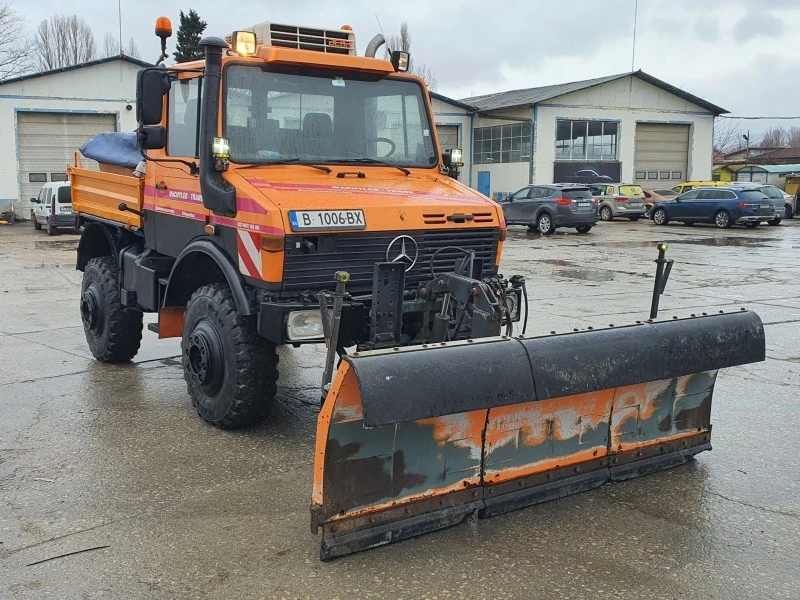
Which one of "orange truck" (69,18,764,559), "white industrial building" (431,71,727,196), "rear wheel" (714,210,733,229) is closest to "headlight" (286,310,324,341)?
"orange truck" (69,18,764,559)

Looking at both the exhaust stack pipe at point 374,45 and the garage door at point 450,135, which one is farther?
the garage door at point 450,135

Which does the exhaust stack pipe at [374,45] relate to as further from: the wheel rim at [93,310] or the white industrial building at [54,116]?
the white industrial building at [54,116]

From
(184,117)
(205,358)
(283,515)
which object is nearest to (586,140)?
(184,117)

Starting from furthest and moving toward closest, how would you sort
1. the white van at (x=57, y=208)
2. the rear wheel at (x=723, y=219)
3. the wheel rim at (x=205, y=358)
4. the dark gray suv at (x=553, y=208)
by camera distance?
the rear wheel at (x=723, y=219) → the dark gray suv at (x=553, y=208) → the white van at (x=57, y=208) → the wheel rim at (x=205, y=358)

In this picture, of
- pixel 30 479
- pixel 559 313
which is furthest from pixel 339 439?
pixel 559 313

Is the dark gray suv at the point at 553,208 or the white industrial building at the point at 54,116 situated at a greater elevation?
the white industrial building at the point at 54,116

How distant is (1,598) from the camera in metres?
3.53

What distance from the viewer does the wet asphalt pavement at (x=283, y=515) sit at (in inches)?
145

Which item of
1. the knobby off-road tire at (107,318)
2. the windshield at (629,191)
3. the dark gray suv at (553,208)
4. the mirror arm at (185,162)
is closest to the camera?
the mirror arm at (185,162)

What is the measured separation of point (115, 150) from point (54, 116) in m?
27.8

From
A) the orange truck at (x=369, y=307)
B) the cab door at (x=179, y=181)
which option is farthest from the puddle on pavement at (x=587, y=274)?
the cab door at (x=179, y=181)

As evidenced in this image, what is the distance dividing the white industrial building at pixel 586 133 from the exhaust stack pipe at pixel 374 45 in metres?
34.2

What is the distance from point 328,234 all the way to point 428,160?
168 cm

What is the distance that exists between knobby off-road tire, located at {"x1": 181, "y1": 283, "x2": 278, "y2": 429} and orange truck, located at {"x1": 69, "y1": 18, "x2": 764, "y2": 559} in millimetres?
15
